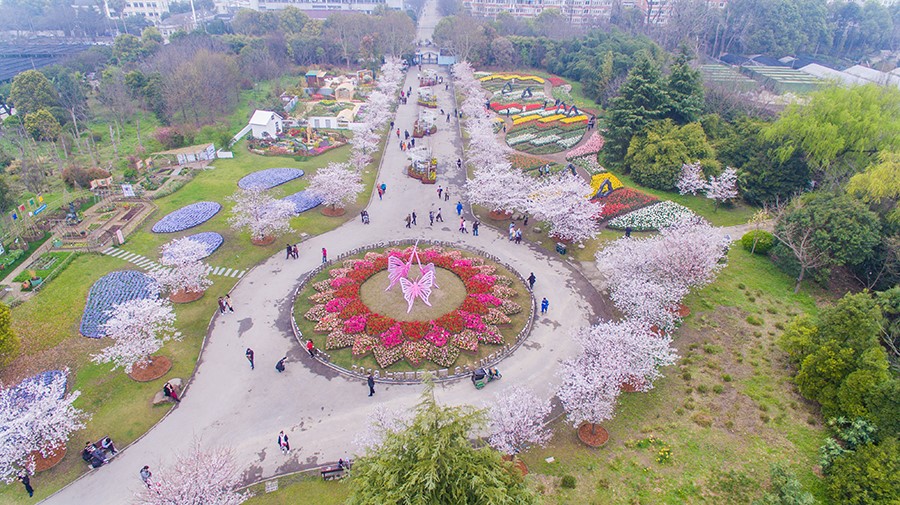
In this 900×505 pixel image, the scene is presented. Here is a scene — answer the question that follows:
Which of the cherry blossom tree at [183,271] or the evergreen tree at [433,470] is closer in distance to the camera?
the evergreen tree at [433,470]

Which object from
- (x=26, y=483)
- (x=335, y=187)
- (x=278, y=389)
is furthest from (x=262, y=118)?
(x=26, y=483)

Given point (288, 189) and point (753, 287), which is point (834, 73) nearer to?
point (753, 287)

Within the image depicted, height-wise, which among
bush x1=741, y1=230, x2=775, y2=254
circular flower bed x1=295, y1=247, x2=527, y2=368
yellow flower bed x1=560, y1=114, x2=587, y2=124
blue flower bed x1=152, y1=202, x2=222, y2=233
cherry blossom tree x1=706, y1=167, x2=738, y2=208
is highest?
A: yellow flower bed x1=560, y1=114, x2=587, y2=124

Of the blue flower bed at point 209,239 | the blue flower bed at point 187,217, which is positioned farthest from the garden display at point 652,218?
the blue flower bed at point 187,217

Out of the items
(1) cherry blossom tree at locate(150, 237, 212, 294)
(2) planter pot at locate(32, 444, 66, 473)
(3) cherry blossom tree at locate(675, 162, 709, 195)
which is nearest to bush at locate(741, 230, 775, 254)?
(3) cherry blossom tree at locate(675, 162, 709, 195)

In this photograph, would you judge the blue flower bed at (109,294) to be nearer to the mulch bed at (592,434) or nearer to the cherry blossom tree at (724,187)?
the mulch bed at (592,434)

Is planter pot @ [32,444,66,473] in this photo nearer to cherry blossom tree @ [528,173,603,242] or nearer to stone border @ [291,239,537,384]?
stone border @ [291,239,537,384]
